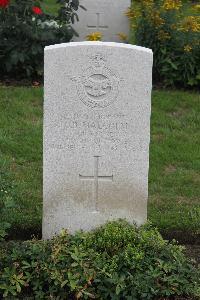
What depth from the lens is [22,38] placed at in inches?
359

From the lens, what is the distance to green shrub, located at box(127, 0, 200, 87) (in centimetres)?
904

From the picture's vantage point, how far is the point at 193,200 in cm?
636

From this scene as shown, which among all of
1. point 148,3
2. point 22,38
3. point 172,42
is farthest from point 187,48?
point 22,38

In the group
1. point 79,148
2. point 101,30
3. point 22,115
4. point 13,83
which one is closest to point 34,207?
point 79,148

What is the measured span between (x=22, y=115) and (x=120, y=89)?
10.2 feet

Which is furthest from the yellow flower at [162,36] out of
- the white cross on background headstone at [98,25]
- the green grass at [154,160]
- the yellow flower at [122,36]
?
the white cross on background headstone at [98,25]

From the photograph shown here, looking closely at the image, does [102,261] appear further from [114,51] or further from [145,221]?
[114,51]

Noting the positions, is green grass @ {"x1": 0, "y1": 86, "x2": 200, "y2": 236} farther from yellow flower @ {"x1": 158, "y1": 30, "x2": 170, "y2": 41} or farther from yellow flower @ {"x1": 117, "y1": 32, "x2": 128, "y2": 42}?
yellow flower @ {"x1": 117, "y1": 32, "x2": 128, "y2": 42}

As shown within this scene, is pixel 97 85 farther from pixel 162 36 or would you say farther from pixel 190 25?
pixel 190 25

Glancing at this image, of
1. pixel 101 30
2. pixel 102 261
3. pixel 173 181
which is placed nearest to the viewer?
pixel 102 261

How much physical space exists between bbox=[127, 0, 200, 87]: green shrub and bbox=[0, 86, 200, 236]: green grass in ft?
0.81

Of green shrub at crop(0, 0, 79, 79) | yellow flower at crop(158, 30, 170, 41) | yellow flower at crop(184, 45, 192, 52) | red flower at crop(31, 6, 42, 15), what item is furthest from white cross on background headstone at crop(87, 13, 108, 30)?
yellow flower at crop(184, 45, 192, 52)

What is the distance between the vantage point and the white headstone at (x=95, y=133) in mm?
5098

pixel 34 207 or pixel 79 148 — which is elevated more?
pixel 79 148
